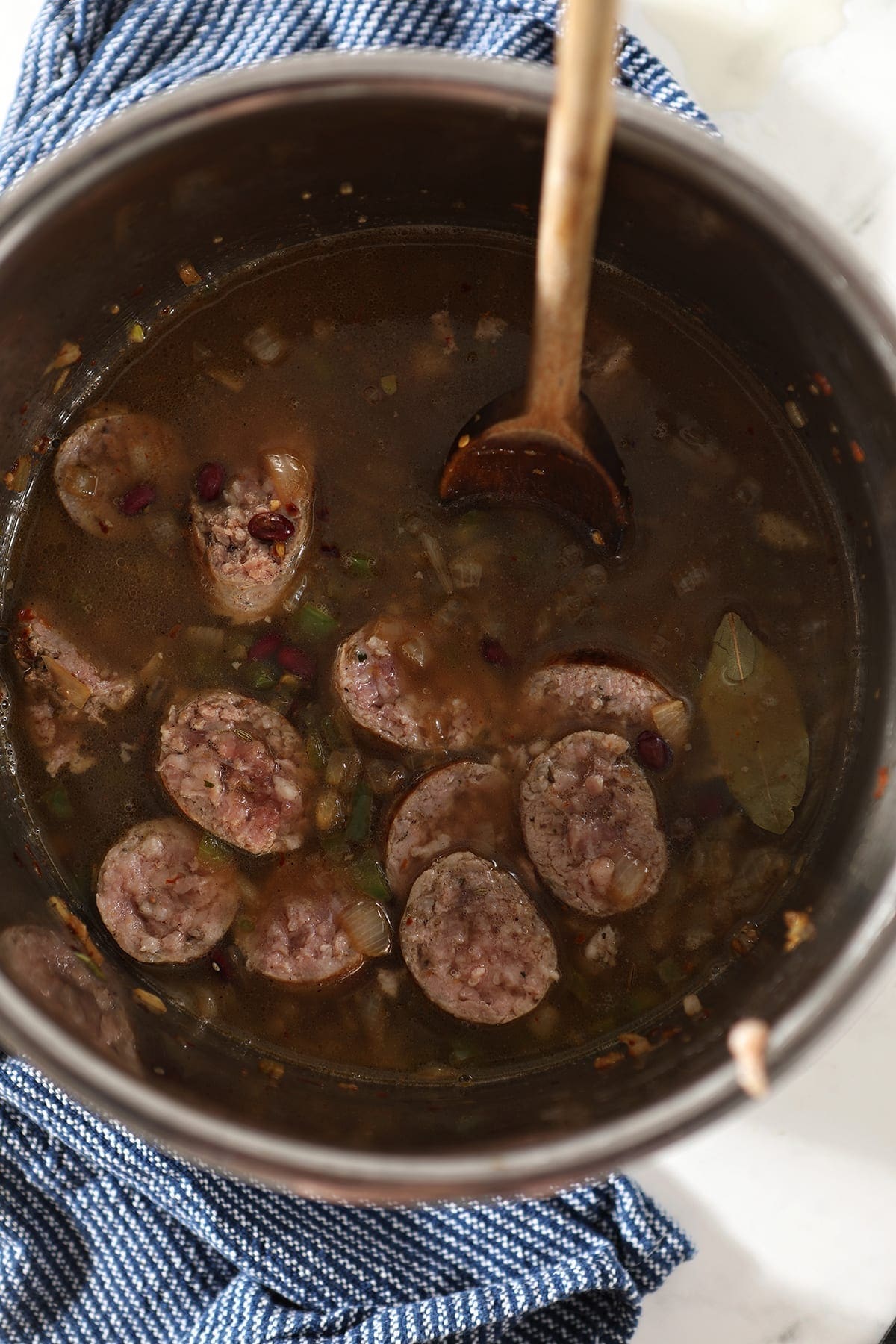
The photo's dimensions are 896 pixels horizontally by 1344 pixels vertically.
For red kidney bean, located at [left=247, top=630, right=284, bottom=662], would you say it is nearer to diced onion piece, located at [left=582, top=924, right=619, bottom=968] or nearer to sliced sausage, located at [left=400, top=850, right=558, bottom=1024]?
sliced sausage, located at [left=400, top=850, right=558, bottom=1024]

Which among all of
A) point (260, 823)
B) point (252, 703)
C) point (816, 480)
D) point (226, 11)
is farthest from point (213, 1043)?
point (226, 11)

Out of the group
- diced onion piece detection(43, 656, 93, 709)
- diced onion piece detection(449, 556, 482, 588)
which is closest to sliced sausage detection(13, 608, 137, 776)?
diced onion piece detection(43, 656, 93, 709)

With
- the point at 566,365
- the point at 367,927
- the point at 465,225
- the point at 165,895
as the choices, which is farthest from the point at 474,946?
the point at 465,225

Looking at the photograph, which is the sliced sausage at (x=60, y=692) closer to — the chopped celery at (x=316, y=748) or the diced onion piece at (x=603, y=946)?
the chopped celery at (x=316, y=748)

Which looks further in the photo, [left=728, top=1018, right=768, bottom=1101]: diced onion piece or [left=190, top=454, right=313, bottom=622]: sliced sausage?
[left=190, top=454, right=313, bottom=622]: sliced sausage

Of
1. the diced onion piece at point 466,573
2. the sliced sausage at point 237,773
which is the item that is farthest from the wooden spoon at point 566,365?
the sliced sausage at point 237,773

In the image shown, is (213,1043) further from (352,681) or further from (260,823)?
(352,681)

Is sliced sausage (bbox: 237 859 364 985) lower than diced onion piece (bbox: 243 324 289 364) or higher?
lower
